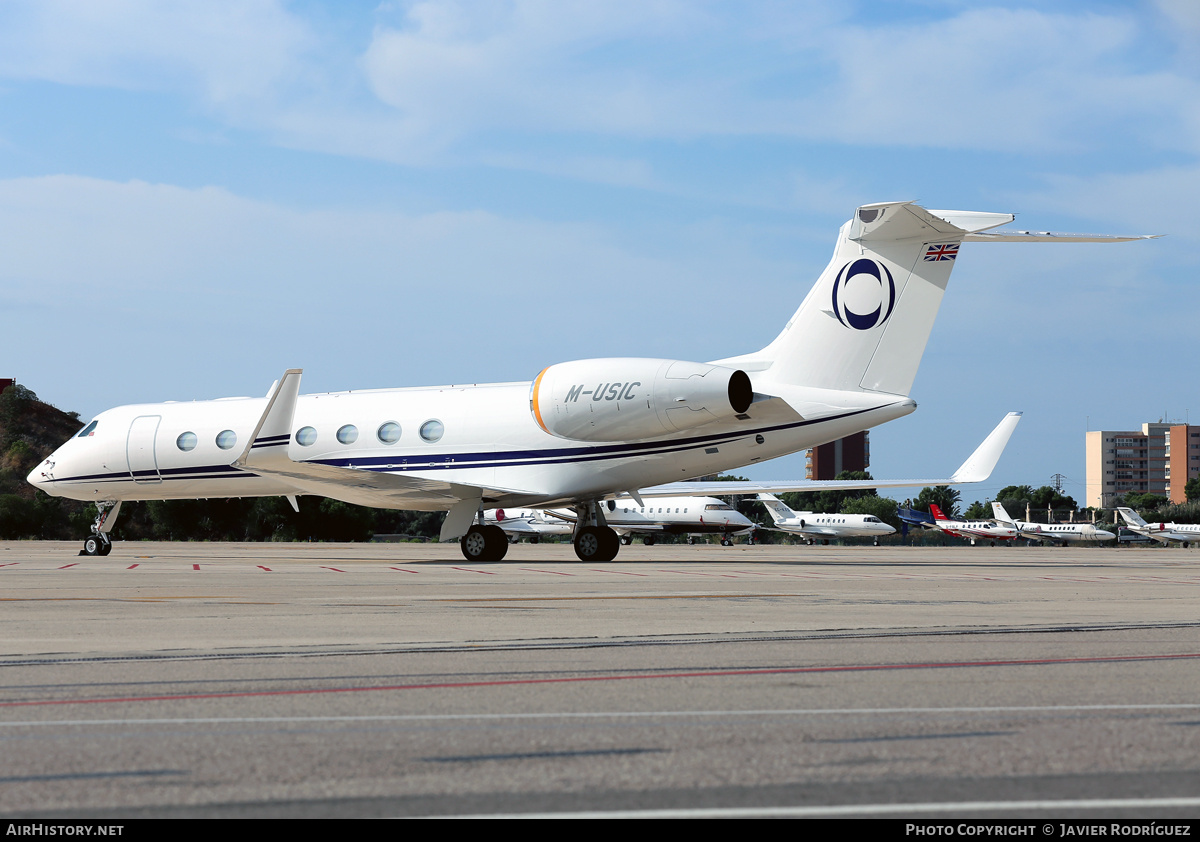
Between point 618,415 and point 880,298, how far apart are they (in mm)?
5153

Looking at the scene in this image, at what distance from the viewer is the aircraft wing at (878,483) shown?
28.4 m

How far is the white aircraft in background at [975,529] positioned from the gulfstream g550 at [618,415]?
59622mm

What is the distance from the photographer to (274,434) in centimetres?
2086

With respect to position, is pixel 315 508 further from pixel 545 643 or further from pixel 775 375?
pixel 545 643

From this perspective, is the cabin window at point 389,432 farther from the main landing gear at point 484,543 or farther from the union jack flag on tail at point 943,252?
the union jack flag on tail at point 943,252

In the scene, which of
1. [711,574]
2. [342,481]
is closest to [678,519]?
[342,481]

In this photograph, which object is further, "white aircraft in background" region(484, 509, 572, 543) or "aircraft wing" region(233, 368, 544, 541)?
"white aircraft in background" region(484, 509, 572, 543)

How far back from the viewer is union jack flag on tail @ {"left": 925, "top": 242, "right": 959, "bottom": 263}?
1995cm

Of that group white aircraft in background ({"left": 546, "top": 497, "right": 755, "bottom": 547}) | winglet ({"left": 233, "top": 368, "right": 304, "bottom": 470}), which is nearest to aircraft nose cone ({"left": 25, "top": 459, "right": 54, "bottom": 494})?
winglet ({"left": 233, "top": 368, "right": 304, "bottom": 470})

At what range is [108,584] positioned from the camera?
14.5 meters

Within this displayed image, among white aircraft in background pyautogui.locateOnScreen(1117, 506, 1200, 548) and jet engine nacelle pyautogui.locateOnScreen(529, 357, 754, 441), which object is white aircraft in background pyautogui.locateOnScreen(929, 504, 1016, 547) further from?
jet engine nacelle pyautogui.locateOnScreen(529, 357, 754, 441)

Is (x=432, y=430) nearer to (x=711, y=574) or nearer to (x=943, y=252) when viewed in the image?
(x=711, y=574)

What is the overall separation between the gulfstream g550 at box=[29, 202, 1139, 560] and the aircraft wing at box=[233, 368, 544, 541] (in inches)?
1.6

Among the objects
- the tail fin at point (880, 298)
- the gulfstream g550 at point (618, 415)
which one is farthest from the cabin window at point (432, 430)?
the tail fin at point (880, 298)
